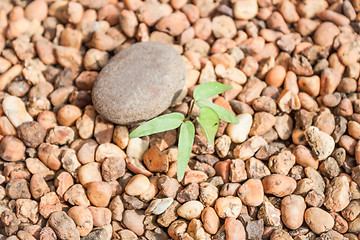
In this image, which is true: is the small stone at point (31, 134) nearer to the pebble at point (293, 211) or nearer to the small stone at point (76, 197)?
the small stone at point (76, 197)

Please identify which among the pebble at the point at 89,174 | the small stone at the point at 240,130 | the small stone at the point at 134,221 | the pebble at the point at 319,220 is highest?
the small stone at the point at 240,130

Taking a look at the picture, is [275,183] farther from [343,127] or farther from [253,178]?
[343,127]

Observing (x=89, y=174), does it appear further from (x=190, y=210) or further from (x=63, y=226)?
(x=190, y=210)

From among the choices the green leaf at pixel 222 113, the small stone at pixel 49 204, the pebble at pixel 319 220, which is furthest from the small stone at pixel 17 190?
the pebble at pixel 319 220

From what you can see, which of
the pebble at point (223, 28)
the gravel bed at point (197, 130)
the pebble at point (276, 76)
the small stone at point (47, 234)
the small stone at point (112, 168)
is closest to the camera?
the small stone at point (47, 234)

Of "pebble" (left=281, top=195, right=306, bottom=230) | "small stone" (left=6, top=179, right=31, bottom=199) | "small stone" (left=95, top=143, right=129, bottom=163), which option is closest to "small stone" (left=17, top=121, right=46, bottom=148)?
"small stone" (left=6, top=179, right=31, bottom=199)

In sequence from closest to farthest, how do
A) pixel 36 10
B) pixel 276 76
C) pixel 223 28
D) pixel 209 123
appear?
pixel 209 123 → pixel 276 76 → pixel 223 28 → pixel 36 10

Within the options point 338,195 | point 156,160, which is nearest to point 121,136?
point 156,160
